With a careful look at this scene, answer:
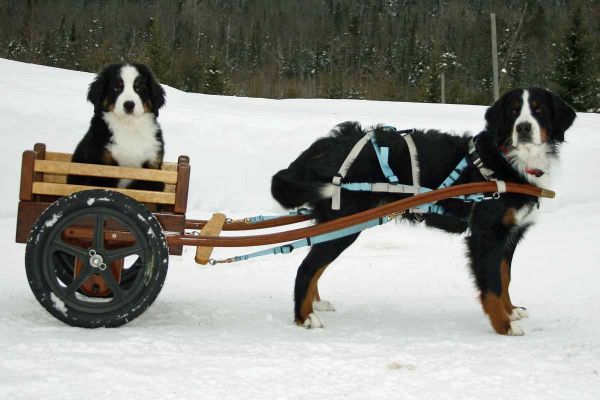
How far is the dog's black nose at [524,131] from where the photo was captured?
4.28m

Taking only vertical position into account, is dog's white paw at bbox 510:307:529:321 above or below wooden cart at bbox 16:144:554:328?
below

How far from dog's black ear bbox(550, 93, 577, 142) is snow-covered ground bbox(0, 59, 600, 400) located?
278mm

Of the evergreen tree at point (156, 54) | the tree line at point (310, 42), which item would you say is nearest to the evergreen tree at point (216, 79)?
the tree line at point (310, 42)

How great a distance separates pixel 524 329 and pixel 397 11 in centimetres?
9567

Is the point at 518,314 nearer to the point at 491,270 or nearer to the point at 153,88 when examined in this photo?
the point at 491,270

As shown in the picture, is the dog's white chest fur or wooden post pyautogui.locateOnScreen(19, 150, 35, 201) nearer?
wooden post pyautogui.locateOnScreen(19, 150, 35, 201)

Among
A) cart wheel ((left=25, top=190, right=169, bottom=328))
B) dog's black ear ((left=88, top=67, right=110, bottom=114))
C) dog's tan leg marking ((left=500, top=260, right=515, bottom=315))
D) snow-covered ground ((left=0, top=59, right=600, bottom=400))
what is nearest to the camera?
snow-covered ground ((left=0, top=59, right=600, bottom=400))

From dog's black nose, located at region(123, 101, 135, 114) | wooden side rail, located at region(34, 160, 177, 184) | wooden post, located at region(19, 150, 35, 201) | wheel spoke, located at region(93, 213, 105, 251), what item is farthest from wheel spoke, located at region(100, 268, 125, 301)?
dog's black nose, located at region(123, 101, 135, 114)

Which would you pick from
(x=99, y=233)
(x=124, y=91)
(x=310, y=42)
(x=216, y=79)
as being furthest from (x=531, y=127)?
(x=310, y=42)

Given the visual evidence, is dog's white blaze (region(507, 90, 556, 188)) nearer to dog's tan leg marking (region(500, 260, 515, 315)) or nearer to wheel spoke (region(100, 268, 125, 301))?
dog's tan leg marking (region(500, 260, 515, 315))

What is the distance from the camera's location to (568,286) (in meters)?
5.75

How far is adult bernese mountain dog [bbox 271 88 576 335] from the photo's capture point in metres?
4.33

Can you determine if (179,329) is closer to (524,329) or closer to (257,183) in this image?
(524,329)

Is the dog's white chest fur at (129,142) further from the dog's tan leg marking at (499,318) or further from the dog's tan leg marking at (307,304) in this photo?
the dog's tan leg marking at (499,318)
